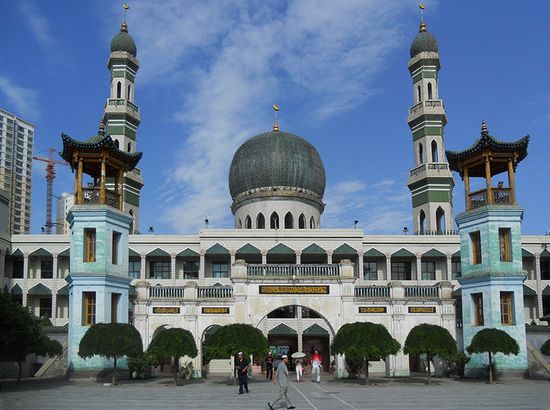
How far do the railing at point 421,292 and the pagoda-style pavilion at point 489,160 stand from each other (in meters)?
4.98

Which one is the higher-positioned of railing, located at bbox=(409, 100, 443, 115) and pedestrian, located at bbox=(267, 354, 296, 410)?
railing, located at bbox=(409, 100, 443, 115)

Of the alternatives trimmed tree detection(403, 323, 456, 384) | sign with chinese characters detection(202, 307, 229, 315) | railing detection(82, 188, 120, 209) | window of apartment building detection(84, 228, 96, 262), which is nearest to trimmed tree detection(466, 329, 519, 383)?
trimmed tree detection(403, 323, 456, 384)

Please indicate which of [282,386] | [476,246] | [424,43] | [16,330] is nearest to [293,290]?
[476,246]

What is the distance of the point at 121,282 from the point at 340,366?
12.3m

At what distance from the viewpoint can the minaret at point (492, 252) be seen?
117 feet

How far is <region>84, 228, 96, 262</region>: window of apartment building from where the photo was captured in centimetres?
3581

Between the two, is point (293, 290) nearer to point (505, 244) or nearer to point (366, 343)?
point (366, 343)

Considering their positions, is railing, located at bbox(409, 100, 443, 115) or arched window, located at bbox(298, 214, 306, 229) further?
railing, located at bbox(409, 100, 443, 115)

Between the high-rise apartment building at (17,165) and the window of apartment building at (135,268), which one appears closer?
the window of apartment building at (135,268)

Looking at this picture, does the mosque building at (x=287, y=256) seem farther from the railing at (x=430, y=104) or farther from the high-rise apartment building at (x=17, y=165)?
the high-rise apartment building at (x=17, y=165)

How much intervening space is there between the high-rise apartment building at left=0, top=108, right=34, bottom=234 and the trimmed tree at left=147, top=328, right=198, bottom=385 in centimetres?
13436

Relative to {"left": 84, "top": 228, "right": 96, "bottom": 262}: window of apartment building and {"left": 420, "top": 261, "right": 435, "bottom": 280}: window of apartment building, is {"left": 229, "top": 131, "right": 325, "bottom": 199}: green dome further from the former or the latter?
{"left": 84, "top": 228, "right": 96, "bottom": 262}: window of apartment building

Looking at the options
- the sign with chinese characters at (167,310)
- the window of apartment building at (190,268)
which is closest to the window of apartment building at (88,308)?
the sign with chinese characters at (167,310)

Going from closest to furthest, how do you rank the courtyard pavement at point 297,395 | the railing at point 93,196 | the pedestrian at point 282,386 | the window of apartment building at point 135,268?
the pedestrian at point 282,386, the courtyard pavement at point 297,395, the railing at point 93,196, the window of apartment building at point 135,268
